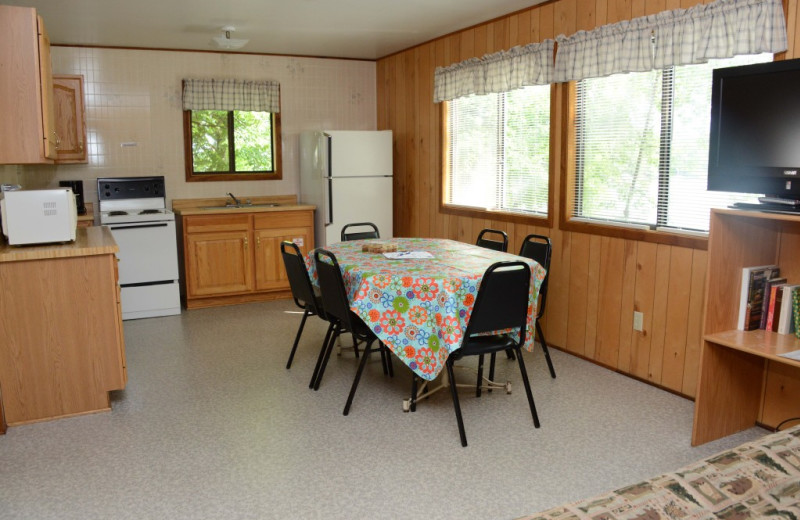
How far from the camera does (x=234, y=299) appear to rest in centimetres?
598

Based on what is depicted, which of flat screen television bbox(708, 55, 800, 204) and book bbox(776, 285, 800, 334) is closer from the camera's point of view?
flat screen television bbox(708, 55, 800, 204)

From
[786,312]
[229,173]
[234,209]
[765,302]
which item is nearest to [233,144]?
[229,173]

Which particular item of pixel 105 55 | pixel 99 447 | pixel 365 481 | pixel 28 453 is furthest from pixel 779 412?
pixel 105 55

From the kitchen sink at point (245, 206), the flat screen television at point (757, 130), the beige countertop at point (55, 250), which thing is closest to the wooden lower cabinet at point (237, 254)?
the kitchen sink at point (245, 206)

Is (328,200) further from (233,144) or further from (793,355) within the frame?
(793,355)

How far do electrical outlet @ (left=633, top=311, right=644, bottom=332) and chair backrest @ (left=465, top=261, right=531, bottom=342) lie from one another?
1.09 m

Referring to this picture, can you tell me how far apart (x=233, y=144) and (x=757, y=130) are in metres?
4.82

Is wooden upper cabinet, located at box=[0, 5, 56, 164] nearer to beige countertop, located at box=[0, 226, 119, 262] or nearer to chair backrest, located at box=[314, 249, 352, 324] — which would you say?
beige countertop, located at box=[0, 226, 119, 262]

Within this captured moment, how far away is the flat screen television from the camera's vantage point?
2643 millimetres

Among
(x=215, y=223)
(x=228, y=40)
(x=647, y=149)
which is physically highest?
(x=228, y=40)

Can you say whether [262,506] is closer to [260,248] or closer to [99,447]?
[99,447]

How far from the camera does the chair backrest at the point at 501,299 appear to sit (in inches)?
115

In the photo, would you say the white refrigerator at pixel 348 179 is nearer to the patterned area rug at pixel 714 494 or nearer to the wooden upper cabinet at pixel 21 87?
the wooden upper cabinet at pixel 21 87

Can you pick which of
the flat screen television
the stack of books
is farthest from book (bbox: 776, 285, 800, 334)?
the flat screen television
